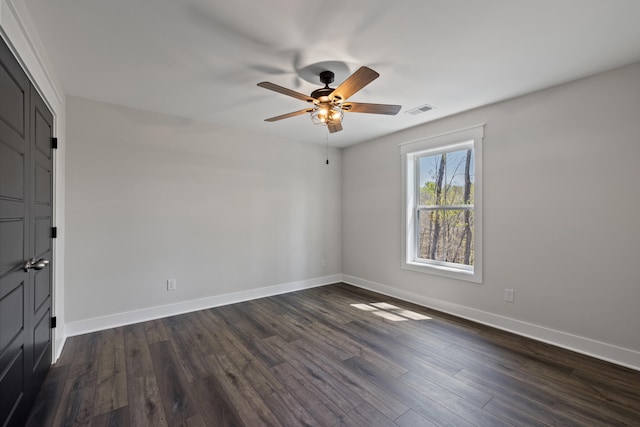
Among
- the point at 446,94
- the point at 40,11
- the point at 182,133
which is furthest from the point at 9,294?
the point at 446,94

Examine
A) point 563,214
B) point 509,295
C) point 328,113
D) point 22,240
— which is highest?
point 328,113

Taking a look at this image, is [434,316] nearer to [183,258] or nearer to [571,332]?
[571,332]

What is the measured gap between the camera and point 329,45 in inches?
80.6

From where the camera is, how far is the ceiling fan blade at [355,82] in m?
1.85

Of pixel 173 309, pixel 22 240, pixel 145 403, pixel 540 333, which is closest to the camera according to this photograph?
pixel 22 240

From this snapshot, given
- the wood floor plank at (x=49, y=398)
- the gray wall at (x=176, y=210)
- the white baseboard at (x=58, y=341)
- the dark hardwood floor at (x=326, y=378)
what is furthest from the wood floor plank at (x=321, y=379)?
the white baseboard at (x=58, y=341)

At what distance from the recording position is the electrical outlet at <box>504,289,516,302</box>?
296 cm

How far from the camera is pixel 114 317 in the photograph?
3.11 m

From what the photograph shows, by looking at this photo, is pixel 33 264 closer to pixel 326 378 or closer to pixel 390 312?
pixel 326 378

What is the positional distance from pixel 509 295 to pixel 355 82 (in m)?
2.73

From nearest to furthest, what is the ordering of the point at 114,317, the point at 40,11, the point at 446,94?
the point at 40,11
the point at 446,94
the point at 114,317

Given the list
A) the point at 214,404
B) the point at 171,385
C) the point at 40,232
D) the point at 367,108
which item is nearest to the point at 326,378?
the point at 214,404

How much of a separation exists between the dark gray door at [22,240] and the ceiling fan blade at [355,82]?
74.2 inches

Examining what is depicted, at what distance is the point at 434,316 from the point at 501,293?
2.57 feet
